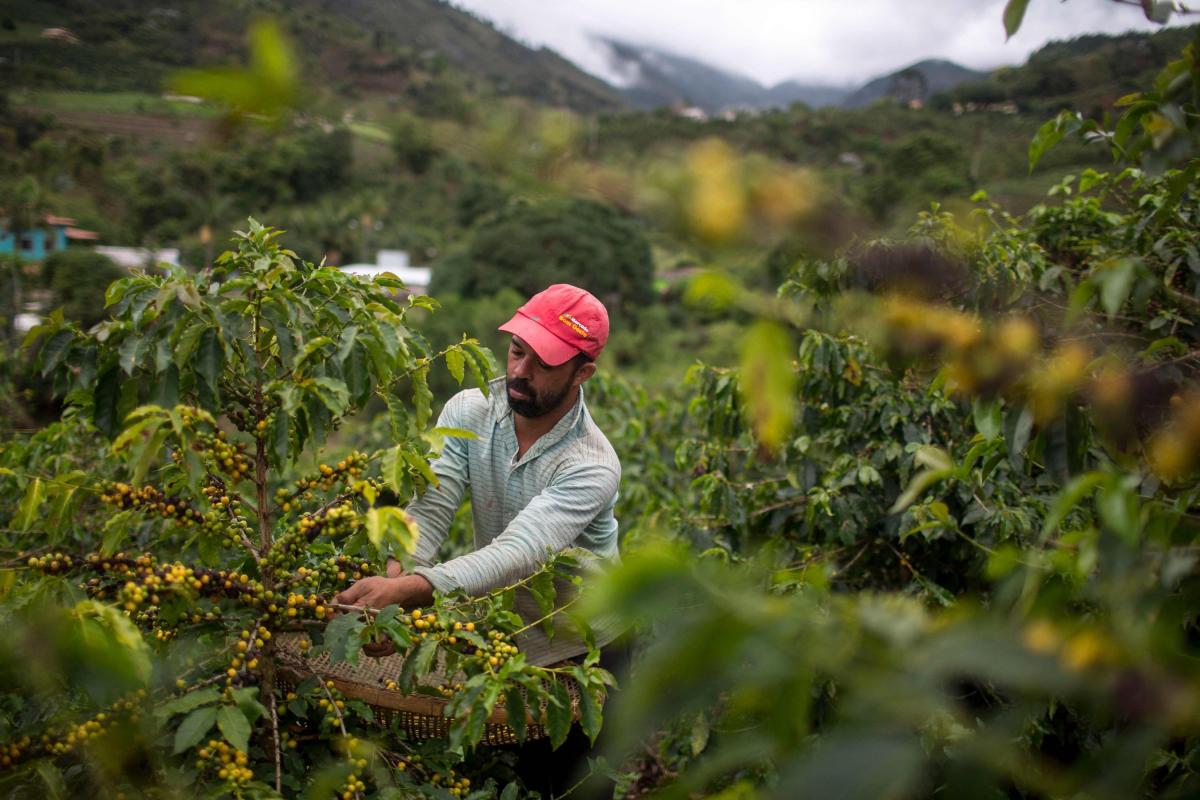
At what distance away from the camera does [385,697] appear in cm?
181

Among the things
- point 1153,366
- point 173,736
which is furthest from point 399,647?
point 1153,366

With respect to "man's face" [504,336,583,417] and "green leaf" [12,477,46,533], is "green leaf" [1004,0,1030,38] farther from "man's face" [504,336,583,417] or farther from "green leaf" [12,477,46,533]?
"green leaf" [12,477,46,533]

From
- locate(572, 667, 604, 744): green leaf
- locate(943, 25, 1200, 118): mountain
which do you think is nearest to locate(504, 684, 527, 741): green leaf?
locate(572, 667, 604, 744): green leaf

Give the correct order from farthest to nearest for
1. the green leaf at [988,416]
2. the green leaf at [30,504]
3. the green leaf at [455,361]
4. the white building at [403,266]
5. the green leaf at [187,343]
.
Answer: the white building at [403,266] < the green leaf at [455,361] < the green leaf at [30,504] < the green leaf at [187,343] < the green leaf at [988,416]

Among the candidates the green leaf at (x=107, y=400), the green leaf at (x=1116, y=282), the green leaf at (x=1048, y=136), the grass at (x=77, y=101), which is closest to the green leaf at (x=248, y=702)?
the green leaf at (x=107, y=400)

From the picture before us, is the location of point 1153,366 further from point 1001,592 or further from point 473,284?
point 473,284

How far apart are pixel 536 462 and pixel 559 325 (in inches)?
17.2

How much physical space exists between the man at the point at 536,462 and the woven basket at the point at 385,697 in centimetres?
26

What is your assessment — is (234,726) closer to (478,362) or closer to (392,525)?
(392,525)

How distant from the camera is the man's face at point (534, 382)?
246 cm

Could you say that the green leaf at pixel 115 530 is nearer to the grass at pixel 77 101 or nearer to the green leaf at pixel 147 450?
the green leaf at pixel 147 450

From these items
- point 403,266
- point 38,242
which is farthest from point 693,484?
point 403,266

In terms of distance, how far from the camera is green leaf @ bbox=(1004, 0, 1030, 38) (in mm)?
1035

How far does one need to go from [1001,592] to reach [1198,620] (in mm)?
682
